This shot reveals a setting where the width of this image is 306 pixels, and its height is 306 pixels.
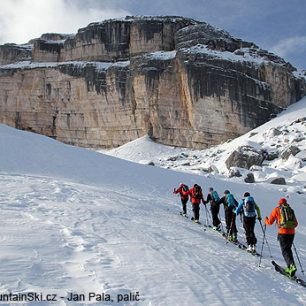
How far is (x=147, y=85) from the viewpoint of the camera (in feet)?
180

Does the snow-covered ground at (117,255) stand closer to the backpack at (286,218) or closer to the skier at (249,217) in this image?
the skier at (249,217)

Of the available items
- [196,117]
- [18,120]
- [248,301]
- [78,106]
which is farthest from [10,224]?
[18,120]

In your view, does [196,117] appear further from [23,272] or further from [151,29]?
[23,272]

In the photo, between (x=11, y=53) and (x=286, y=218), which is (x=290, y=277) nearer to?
(x=286, y=218)

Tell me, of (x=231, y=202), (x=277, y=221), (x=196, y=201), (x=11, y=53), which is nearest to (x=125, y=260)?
(x=277, y=221)

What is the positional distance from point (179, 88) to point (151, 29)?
13326 mm

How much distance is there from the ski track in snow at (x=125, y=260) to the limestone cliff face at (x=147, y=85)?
40718 millimetres

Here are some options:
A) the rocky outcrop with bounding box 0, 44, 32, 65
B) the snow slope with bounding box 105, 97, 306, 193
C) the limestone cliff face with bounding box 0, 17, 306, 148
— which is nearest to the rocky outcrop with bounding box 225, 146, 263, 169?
the snow slope with bounding box 105, 97, 306, 193

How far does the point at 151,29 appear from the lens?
61344 millimetres

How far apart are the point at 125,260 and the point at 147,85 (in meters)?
49.9

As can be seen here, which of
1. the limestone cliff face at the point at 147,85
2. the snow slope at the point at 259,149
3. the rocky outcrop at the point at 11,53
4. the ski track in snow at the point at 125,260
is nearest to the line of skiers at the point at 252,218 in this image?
the ski track in snow at the point at 125,260

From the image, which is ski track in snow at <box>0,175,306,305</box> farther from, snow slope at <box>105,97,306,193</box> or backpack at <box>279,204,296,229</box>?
snow slope at <box>105,97,306,193</box>

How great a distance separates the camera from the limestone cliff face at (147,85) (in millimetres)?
50094

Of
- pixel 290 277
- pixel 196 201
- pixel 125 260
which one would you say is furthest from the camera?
pixel 196 201
